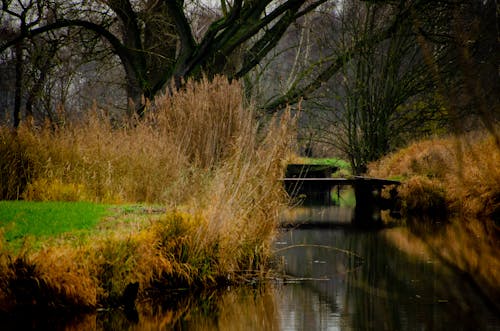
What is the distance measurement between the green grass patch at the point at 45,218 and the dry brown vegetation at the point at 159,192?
2.06ft

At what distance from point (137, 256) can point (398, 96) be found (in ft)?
45.3

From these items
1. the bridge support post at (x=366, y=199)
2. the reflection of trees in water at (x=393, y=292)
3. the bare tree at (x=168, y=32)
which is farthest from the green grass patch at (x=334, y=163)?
the reflection of trees in water at (x=393, y=292)

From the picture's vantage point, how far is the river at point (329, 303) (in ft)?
18.6

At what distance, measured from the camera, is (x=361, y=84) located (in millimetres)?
19047

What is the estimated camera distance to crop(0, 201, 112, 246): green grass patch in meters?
6.95

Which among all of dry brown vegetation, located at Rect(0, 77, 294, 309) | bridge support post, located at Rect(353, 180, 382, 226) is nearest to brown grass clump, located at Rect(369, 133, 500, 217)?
bridge support post, located at Rect(353, 180, 382, 226)

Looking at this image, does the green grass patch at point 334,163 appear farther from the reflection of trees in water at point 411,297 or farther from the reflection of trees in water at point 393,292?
the reflection of trees in water at point 411,297

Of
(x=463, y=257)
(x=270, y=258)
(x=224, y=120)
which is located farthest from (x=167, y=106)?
(x=463, y=257)

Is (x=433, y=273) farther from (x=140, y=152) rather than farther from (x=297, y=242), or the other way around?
(x=140, y=152)

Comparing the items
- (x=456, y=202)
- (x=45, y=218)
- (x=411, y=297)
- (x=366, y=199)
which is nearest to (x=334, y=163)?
(x=366, y=199)

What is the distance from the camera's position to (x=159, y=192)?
10141mm

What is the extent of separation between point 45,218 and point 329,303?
3205 mm

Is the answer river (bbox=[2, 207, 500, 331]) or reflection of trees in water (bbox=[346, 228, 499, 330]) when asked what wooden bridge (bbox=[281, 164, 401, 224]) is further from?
river (bbox=[2, 207, 500, 331])

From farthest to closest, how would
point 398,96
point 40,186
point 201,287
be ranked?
point 398,96 < point 40,186 < point 201,287
